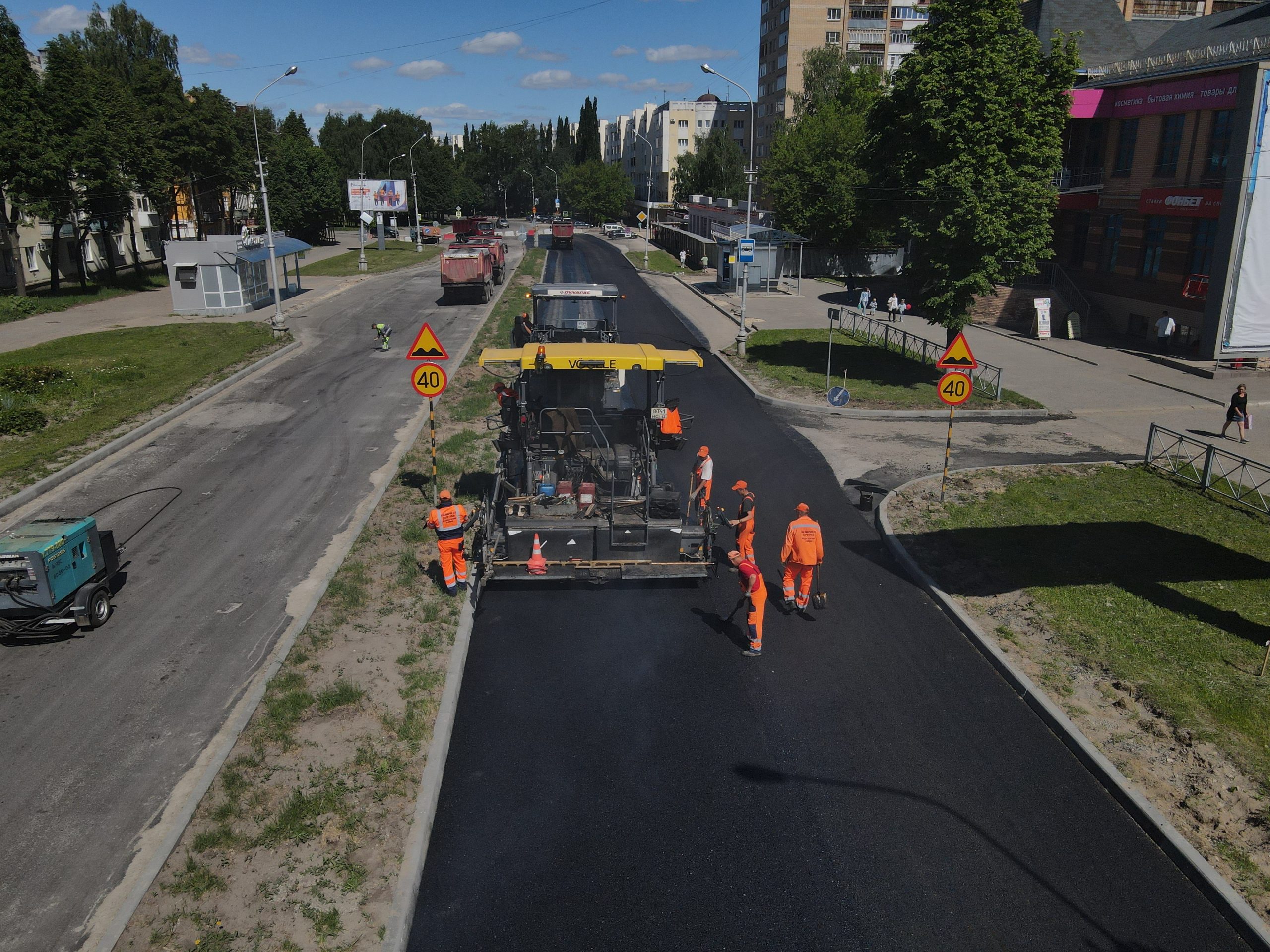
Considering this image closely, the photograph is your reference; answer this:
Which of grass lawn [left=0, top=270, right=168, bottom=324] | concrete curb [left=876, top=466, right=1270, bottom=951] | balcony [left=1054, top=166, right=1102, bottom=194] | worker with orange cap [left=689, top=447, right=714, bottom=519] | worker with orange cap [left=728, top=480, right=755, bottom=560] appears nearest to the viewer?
concrete curb [left=876, top=466, right=1270, bottom=951]

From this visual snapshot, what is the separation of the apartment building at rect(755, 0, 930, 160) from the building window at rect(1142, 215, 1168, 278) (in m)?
52.4

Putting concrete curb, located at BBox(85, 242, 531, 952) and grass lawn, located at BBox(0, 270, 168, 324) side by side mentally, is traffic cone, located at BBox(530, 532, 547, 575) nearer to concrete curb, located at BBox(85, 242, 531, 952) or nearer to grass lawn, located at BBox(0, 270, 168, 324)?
concrete curb, located at BBox(85, 242, 531, 952)

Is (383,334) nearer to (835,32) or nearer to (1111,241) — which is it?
(1111,241)

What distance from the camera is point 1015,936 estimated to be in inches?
247

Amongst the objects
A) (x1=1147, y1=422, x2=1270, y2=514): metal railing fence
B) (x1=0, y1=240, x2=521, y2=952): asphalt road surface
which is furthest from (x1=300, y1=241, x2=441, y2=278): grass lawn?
(x1=1147, y1=422, x2=1270, y2=514): metal railing fence

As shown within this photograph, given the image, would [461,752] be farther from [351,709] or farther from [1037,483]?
[1037,483]

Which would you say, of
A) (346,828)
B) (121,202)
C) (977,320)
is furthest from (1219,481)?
(121,202)

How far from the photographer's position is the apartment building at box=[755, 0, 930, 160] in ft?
263

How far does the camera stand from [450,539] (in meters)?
11.0

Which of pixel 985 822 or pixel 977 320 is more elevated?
pixel 977 320

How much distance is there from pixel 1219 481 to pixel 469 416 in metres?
16.1

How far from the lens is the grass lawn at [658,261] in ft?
188

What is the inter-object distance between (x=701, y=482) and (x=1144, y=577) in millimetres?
6667

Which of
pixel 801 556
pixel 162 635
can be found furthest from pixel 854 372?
pixel 162 635
